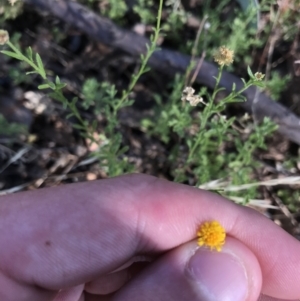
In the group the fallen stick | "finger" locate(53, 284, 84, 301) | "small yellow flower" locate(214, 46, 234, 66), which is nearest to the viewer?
"small yellow flower" locate(214, 46, 234, 66)

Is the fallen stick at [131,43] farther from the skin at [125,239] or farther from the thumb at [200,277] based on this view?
the thumb at [200,277]

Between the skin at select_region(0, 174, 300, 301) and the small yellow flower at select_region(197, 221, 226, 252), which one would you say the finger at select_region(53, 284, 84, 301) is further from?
the small yellow flower at select_region(197, 221, 226, 252)

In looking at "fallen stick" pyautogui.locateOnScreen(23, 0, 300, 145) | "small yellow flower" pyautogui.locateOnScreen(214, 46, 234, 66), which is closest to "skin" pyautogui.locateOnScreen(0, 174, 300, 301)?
"small yellow flower" pyautogui.locateOnScreen(214, 46, 234, 66)

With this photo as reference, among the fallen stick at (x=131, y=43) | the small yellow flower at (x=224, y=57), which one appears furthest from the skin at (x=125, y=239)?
the fallen stick at (x=131, y=43)

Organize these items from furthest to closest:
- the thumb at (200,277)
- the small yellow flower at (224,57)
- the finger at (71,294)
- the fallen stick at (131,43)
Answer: the fallen stick at (131,43), the finger at (71,294), the small yellow flower at (224,57), the thumb at (200,277)

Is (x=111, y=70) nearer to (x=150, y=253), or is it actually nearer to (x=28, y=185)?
(x=28, y=185)

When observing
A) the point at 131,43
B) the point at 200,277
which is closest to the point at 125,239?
the point at 200,277

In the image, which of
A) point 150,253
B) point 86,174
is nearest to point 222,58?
point 150,253

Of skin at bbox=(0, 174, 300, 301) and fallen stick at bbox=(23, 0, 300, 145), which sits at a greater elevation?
fallen stick at bbox=(23, 0, 300, 145)
